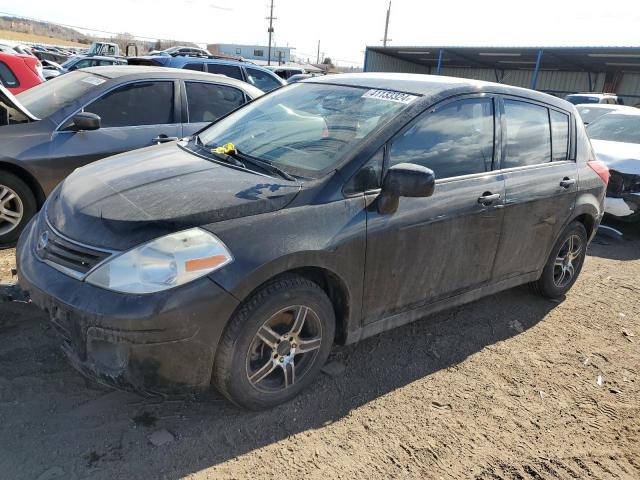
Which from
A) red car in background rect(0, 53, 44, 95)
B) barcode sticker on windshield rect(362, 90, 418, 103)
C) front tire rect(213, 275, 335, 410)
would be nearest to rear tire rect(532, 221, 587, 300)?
barcode sticker on windshield rect(362, 90, 418, 103)

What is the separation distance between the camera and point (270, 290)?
2.54 metres

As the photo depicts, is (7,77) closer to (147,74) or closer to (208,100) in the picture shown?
(147,74)

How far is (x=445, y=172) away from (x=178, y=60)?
976 centimetres

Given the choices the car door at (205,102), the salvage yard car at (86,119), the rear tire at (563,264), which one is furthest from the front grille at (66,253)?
the rear tire at (563,264)

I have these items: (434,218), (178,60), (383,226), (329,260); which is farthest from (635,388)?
(178,60)

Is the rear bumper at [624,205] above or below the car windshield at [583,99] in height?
below

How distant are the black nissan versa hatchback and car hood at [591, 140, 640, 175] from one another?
3.58 m

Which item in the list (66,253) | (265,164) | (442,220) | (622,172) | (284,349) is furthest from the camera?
(622,172)

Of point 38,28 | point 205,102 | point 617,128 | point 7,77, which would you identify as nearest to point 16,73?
point 7,77

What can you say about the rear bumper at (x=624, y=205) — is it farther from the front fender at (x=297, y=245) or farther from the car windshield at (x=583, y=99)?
the car windshield at (x=583, y=99)

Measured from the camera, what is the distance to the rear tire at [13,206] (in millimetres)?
4582

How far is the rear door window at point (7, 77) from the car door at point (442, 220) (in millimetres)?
6746

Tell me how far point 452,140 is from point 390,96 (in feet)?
1.65

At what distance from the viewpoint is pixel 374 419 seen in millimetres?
2826
